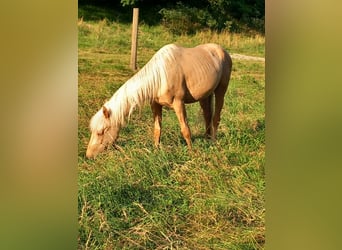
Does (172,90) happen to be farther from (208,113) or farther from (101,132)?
(101,132)

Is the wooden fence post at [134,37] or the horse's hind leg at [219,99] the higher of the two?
the wooden fence post at [134,37]

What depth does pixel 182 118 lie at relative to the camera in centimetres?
430

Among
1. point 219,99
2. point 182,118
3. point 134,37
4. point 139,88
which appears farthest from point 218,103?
point 134,37

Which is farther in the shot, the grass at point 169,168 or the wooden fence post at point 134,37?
the wooden fence post at point 134,37

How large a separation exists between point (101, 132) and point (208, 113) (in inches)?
33.6

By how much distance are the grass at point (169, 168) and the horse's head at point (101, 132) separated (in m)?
0.05

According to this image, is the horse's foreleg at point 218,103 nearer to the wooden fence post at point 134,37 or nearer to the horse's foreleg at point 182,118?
the horse's foreleg at point 182,118

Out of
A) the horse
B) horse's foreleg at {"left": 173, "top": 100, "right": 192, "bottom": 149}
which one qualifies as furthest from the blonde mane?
horse's foreleg at {"left": 173, "top": 100, "right": 192, "bottom": 149}

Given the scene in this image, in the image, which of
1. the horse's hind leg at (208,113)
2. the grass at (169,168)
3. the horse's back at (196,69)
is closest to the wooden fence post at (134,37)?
the grass at (169,168)

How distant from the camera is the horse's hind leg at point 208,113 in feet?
14.3
